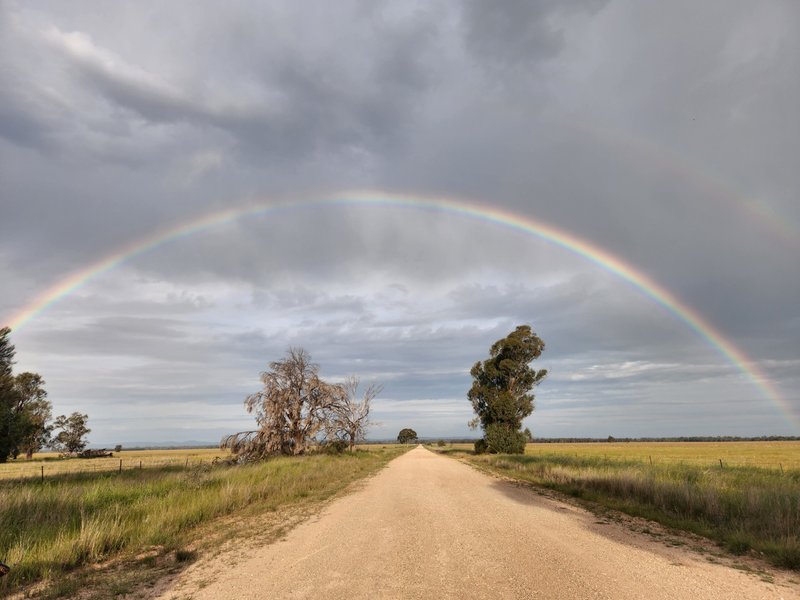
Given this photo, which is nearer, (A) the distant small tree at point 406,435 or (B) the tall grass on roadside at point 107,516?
(B) the tall grass on roadside at point 107,516

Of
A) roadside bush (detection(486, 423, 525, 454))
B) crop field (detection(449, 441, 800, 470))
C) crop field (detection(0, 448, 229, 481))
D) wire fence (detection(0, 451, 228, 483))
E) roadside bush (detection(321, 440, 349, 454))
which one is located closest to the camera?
wire fence (detection(0, 451, 228, 483))

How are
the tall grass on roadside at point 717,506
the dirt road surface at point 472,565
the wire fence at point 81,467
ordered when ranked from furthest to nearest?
the wire fence at point 81,467 < the tall grass on roadside at point 717,506 < the dirt road surface at point 472,565

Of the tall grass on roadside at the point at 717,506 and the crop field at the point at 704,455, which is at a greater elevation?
the tall grass on roadside at the point at 717,506

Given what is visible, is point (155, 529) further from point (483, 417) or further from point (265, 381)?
point (483, 417)

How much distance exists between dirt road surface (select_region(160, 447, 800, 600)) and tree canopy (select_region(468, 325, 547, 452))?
36599 mm

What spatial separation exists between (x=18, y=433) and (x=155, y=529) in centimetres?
3784

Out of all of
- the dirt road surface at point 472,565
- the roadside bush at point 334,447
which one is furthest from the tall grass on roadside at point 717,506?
the roadside bush at point 334,447

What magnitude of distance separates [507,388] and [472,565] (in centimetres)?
4411

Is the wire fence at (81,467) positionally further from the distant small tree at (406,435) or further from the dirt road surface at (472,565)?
the distant small tree at (406,435)

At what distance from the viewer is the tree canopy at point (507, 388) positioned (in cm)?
4644

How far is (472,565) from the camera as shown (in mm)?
6781

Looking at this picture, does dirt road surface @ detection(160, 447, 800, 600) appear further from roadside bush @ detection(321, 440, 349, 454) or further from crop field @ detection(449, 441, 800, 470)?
roadside bush @ detection(321, 440, 349, 454)

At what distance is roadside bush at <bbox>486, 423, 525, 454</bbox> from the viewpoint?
149 ft

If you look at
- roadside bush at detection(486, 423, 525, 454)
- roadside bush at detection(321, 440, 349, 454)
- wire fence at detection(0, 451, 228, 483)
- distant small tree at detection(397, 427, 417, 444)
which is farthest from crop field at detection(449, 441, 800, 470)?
distant small tree at detection(397, 427, 417, 444)
